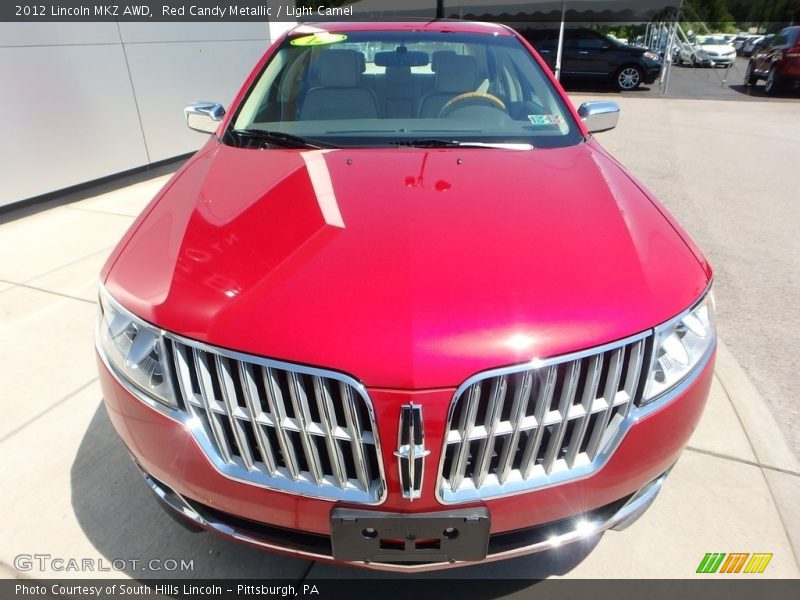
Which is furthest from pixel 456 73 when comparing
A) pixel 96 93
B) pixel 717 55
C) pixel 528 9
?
pixel 717 55

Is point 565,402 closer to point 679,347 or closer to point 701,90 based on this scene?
point 679,347

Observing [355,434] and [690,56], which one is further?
[690,56]

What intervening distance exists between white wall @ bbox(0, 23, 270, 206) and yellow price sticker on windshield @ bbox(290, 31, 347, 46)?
378cm

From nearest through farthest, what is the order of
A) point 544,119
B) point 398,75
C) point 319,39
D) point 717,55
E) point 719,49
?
point 544,119 → point 398,75 → point 319,39 → point 717,55 → point 719,49

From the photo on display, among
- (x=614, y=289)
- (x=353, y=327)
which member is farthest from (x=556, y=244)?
(x=353, y=327)

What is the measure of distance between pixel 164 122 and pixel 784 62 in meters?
14.5

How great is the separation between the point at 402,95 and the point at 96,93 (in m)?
4.82

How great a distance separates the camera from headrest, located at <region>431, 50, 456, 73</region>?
2.85 m

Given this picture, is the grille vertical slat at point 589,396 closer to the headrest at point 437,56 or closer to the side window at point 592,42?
the headrest at point 437,56

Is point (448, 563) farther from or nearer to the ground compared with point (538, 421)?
nearer to the ground

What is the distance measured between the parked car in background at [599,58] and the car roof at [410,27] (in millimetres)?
13517

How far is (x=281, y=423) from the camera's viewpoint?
133cm

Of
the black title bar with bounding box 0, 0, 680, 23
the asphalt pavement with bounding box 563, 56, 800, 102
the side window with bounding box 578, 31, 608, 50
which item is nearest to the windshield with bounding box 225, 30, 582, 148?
the black title bar with bounding box 0, 0, 680, 23

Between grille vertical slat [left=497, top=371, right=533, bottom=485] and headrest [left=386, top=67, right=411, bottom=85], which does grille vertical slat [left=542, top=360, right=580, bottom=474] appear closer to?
grille vertical slat [left=497, top=371, right=533, bottom=485]
